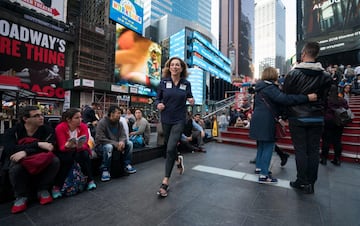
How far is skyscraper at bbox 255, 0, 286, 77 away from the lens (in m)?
103

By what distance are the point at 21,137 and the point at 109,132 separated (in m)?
1.16

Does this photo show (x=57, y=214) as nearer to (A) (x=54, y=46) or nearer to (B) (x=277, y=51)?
(A) (x=54, y=46)

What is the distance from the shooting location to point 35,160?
194 cm

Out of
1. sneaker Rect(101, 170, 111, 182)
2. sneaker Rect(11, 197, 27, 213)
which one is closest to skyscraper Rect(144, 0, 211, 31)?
sneaker Rect(101, 170, 111, 182)

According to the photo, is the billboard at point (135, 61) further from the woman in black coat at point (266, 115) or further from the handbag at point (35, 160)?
the woman in black coat at point (266, 115)

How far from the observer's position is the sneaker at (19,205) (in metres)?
1.81

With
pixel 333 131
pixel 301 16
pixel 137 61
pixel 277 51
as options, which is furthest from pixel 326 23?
pixel 277 51

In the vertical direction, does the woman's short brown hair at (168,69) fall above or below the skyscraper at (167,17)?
below

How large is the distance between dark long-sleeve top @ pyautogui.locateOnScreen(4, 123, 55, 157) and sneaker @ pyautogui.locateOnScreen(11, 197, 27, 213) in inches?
19.7

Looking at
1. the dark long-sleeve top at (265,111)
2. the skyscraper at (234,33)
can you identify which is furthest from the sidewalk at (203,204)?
the skyscraper at (234,33)

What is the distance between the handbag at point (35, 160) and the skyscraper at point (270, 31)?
10837 cm

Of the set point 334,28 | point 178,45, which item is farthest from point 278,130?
point 178,45

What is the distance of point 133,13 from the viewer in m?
24.5

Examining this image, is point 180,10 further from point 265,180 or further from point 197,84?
point 265,180
